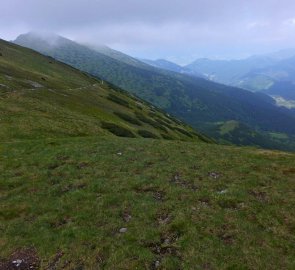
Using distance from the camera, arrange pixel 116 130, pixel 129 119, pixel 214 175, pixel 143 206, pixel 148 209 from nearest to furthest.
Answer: pixel 148 209 < pixel 143 206 < pixel 214 175 < pixel 116 130 < pixel 129 119

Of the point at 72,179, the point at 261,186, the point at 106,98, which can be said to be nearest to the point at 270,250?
the point at 261,186

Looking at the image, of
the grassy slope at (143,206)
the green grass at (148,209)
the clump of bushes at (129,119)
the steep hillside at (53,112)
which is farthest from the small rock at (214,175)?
the clump of bushes at (129,119)

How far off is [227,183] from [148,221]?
30.5 ft

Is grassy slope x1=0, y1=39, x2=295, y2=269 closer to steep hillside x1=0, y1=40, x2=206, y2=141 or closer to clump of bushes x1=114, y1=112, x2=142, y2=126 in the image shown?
steep hillside x1=0, y1=40, x2=206, y2=141

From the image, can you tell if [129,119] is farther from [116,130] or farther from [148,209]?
[148,209]

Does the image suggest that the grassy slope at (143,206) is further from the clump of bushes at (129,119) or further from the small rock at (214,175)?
the clump of bushes at (129,119)

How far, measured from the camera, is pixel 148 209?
2472 cm

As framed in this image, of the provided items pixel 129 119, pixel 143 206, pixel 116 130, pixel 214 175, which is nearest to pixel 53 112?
pixel 116 130

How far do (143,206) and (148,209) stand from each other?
565 millimetres

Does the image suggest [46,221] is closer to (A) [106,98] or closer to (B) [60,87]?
(B) [60,87]

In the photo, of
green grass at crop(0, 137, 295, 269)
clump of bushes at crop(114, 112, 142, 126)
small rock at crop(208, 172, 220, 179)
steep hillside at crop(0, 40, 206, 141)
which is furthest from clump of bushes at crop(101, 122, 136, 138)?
small rock at crop(208, 172, 220, 179)

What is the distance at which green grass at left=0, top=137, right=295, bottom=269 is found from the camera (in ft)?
64.6

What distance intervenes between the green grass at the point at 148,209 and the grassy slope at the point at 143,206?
68mm

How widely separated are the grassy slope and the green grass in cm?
7
